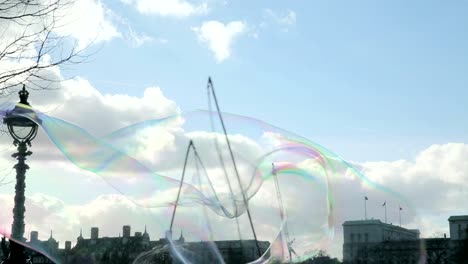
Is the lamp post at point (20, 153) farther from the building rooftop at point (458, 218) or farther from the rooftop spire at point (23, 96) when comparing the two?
the building rooftop at point (458, 218)

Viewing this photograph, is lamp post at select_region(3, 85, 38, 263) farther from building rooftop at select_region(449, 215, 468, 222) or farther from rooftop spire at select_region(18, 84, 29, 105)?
building rooftop at select_region(449, 215, 468, 222)

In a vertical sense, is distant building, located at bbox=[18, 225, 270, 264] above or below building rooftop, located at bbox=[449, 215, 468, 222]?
below

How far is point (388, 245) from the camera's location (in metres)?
57.1

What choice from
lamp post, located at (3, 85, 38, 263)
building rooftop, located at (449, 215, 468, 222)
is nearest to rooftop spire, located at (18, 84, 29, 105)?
lamp post, located at (3, 85, 38, 263)

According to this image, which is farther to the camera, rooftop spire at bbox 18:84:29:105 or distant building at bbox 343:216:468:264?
distant building at bbox 343:216:468:264

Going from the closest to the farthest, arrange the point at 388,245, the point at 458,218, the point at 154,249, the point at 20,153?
the point at 20,153 < the point at 154,249 < the point at 388,245 < the point at 458,218

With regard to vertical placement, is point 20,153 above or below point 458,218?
below

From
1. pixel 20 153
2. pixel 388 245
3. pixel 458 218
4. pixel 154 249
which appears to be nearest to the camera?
pixel 20 153

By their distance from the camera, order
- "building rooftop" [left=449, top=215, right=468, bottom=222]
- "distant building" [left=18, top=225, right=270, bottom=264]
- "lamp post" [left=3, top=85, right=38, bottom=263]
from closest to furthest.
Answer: "lamp post" [left=3, top=85, right=38, bottom=263], "distant building" [left=18, top=225, right=270, bottom=264], "building rooftop" [left=449, top=215, right=468, bottom=222]

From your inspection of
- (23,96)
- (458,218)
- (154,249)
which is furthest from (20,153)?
(458,218)

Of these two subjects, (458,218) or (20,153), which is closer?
(20,153)

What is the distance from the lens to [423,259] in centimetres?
2553

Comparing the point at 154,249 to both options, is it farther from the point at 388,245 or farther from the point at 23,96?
the point at 388,245

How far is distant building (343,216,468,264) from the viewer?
90.2 ft
